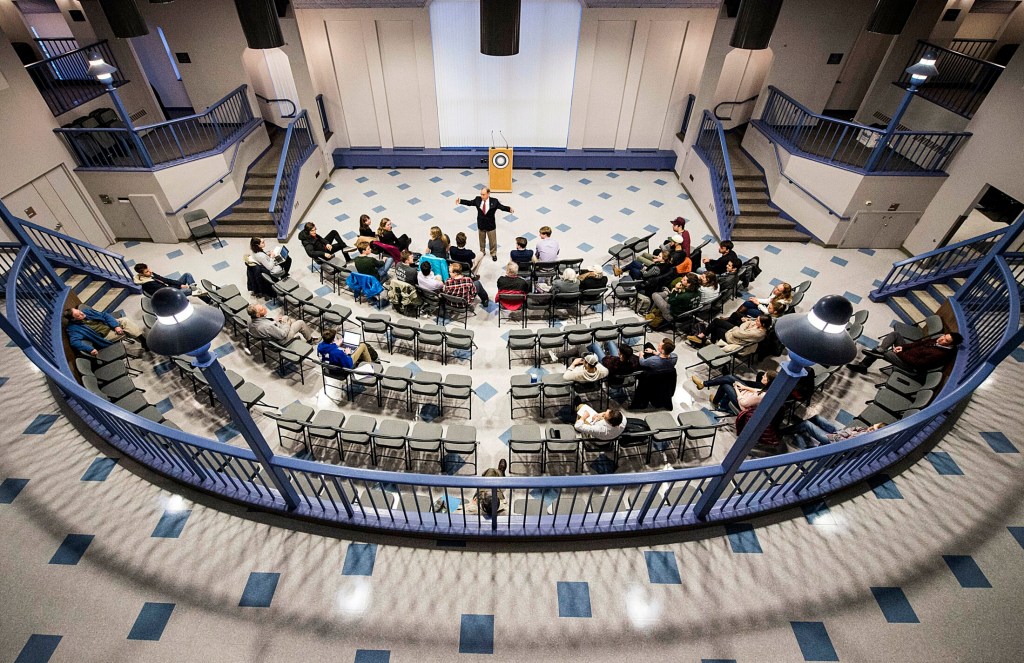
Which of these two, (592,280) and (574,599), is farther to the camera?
(592,280)

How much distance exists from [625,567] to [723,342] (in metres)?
4.09

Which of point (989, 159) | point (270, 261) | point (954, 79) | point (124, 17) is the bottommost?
point (270, 261)

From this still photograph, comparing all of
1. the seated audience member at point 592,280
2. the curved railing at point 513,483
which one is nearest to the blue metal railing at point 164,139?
the curved railing at point 513,483

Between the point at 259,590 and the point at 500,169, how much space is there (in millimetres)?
9916

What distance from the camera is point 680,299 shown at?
7.53 m

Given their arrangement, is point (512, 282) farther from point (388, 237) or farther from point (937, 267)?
point (937, 267)

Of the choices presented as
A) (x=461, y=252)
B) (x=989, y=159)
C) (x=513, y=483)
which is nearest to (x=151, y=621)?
(x=513, y=483)

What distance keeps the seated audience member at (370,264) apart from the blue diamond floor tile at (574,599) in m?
5.96

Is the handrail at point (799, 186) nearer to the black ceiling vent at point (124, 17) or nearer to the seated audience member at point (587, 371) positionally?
the seated audience member at point (587, 371)

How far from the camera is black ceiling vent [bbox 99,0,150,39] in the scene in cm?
686

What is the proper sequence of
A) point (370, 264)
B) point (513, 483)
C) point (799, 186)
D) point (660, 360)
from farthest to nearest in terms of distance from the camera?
point (799, 186) < point (370, 264) < point (660, 360) < point (513, 483)

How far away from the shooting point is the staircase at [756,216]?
406 inches

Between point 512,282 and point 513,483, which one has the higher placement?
point 512,282

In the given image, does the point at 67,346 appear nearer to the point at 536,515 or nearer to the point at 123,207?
the point at 123,207
